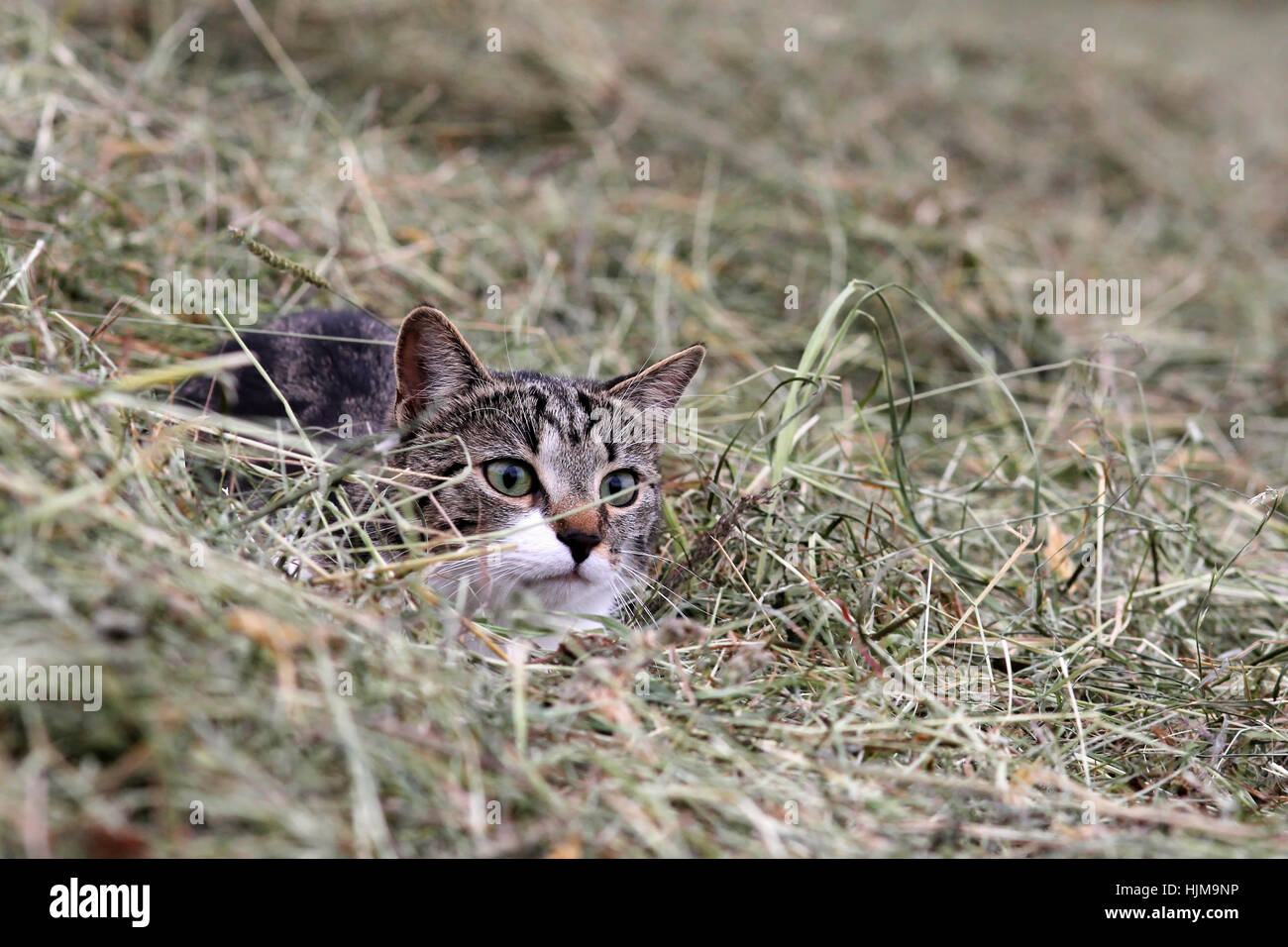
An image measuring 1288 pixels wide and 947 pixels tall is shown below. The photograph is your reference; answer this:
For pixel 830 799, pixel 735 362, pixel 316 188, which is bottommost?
pixel 830 799

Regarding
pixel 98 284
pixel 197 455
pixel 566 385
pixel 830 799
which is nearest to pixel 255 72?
pixel 98 284

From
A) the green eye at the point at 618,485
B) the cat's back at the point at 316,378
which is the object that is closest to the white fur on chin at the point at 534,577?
the green eye at the point at 618,485

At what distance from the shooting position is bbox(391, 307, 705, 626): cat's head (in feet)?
8.80

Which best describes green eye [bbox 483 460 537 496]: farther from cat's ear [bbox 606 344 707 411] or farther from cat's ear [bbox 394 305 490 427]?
cat's ear [bbox 606 344 707 411]

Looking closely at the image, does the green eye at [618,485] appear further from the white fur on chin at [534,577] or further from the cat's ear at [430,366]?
the cat's ear at [430,366]

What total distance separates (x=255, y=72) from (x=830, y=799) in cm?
442

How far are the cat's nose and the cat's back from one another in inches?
27.9

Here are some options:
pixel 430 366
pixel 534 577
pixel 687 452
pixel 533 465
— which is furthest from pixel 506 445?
pixel 687 452

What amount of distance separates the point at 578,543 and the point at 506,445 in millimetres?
359

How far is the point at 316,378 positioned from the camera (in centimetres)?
329

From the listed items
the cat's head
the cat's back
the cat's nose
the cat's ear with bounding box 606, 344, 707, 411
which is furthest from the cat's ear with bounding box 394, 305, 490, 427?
the cat's nose

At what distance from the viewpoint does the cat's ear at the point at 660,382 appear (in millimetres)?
3049
